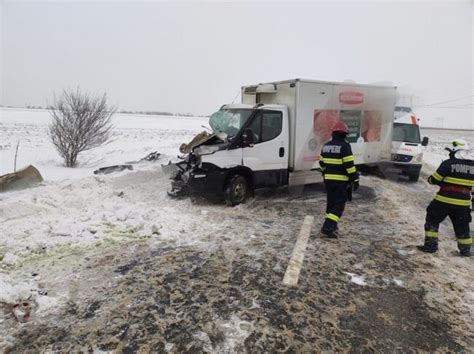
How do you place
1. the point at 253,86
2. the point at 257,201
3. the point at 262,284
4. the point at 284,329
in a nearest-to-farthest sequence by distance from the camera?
the point at 284,329 < the point at 262,284 < the point at 257,201 < the point at 253,86

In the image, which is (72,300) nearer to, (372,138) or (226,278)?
(226,278)

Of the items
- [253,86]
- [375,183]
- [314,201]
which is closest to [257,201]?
[314,201]

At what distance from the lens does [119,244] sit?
5.23m

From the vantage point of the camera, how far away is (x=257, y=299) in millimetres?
3801

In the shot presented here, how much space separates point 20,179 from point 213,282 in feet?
21.5

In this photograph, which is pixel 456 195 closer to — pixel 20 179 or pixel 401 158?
pixel 401 158

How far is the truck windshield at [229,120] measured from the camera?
786 centimetres

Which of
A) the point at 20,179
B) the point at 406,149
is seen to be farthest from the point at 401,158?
the point at 20,179

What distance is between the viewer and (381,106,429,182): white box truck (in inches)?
460

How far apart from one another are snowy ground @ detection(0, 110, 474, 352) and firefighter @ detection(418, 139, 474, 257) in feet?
1.05

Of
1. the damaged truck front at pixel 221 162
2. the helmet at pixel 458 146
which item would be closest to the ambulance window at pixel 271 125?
the damaged truck front at pixel 221 162

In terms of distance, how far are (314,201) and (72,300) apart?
6.33m

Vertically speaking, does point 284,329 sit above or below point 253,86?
below

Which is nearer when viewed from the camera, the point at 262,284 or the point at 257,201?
the point at 262,284
